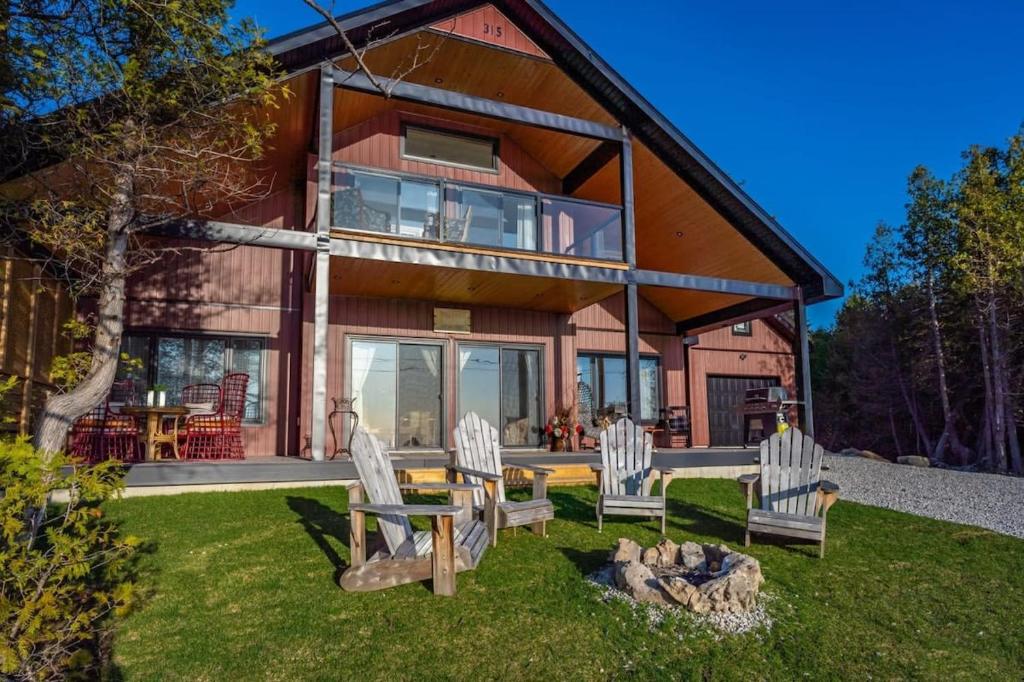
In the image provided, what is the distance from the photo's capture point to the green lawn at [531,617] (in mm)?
2965

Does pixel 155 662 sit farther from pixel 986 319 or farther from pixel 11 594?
pixel 986 319

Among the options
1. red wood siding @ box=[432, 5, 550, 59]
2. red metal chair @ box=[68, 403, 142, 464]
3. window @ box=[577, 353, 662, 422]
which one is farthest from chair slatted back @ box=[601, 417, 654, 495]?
red wood siding @ box=[432, 5, 550, 59]

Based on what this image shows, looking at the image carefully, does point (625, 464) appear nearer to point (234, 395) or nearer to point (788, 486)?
point (788, 486)

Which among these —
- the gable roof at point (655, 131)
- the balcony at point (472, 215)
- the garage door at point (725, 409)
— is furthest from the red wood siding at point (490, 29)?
the garage door at point (725, 409)

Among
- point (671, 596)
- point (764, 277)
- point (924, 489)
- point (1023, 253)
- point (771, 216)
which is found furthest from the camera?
point (1023, 253)

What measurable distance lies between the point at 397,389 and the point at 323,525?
4.54m

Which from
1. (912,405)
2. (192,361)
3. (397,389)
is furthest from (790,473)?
(912,405)

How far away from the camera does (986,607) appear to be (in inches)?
152

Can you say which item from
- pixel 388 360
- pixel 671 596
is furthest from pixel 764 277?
pixel 671 596

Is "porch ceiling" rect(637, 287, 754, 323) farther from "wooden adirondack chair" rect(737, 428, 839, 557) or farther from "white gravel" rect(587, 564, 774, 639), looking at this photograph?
"white gravel" rect(587, 564, 774, 639)

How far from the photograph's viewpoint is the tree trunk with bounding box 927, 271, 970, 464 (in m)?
15.7

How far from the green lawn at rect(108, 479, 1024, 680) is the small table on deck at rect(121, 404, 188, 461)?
1.81 m

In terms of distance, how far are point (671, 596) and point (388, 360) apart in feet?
22.2

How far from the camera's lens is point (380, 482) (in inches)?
156
